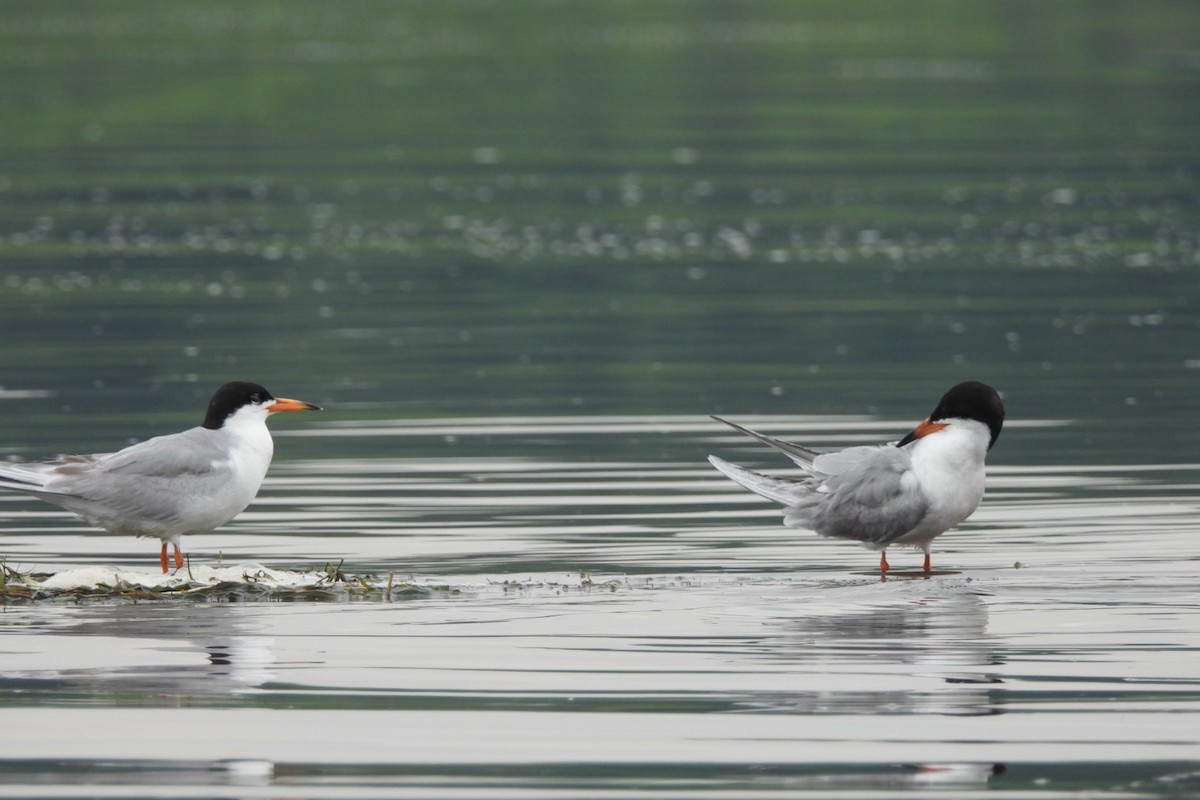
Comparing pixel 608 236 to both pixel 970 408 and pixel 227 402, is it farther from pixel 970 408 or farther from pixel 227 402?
pixel 970 408

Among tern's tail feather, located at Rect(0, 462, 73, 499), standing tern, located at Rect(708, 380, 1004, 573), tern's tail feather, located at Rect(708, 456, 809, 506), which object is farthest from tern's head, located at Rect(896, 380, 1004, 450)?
tern's tail feather, located at Rect(0, 462, 73, 499)

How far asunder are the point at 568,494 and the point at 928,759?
23.7ft

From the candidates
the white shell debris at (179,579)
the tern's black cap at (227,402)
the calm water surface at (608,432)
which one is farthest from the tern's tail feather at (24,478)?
the tern's black cap at (227,402)

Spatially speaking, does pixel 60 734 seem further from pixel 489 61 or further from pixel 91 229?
pixel 489 61

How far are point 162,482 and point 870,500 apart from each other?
380cm

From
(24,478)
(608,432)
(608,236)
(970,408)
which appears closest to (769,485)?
(970,408)

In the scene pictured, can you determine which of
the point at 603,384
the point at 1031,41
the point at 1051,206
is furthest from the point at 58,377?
the point at 1031,41

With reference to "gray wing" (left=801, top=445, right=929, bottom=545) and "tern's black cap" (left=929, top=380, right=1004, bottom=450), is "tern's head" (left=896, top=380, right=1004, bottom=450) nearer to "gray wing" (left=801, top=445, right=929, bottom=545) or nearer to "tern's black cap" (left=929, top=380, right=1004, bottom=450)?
"tern's black cap" (left=929, top=380, right=1004, bottom=450)

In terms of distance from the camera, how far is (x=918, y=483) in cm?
1293

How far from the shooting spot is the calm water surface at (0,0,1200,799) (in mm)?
9586

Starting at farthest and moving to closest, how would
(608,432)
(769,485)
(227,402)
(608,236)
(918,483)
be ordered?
(608,236) < (608,432) < (769,485) < (227,402) < (918,483)

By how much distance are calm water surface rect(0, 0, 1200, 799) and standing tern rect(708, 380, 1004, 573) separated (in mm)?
327

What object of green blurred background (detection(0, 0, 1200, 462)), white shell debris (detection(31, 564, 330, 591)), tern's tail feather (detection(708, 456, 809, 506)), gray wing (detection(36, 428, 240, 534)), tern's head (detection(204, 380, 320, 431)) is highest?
green blurred background (detection(0, 0, 1200, 462))

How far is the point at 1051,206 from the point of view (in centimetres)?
3778
